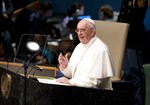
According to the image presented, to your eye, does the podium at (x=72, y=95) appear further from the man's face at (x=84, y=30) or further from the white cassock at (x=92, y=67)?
the man's face at (x=84, y=30)

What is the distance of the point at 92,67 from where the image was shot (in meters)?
5.04

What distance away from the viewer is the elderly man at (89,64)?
16.3 ft

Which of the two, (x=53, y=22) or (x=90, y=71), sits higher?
(x=53, y=22)

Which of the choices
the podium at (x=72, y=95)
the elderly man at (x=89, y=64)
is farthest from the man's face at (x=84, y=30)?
the podium at (x=72, y=95)

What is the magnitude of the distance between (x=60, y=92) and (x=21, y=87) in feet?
1.49

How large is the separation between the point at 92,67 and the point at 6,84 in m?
0.82

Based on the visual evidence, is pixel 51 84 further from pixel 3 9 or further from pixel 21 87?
pixel 3 9

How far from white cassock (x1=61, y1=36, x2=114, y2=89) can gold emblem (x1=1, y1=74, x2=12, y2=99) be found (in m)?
0.55

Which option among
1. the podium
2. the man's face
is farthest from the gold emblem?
the man's face

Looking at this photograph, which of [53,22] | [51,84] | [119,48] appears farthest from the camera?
[53,22]

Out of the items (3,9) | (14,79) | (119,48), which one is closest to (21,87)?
(14,79)

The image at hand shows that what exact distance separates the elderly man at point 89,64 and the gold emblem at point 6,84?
1.48 feet

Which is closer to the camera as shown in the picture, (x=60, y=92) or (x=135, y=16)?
(x=60, y=92)

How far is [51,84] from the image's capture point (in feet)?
15.2
